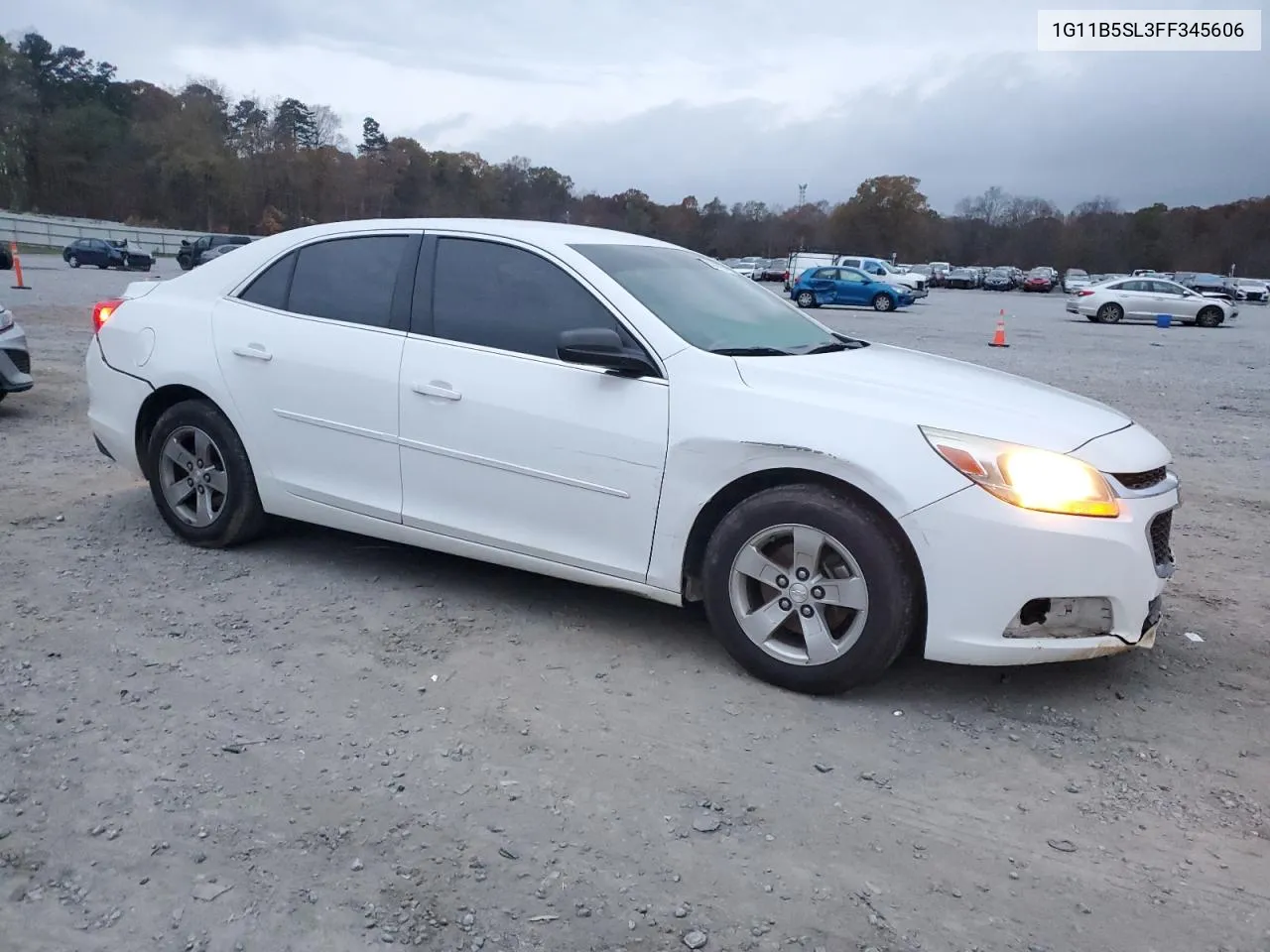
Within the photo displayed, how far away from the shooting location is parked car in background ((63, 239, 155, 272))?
43.6m

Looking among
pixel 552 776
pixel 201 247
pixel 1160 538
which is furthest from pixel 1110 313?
pixel 201 247

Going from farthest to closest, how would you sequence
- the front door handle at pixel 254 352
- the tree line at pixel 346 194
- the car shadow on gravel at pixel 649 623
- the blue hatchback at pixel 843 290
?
the tree line at pixel 346 194 → the blue hatchback at pixel 843 290 → the front door handle at pixel 254 352 → the car shadow on gravel at pixel 649 623

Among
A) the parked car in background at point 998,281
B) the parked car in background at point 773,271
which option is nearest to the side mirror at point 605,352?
the parked car in background at point 773,271

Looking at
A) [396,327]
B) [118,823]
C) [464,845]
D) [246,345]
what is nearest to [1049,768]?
[464,845]

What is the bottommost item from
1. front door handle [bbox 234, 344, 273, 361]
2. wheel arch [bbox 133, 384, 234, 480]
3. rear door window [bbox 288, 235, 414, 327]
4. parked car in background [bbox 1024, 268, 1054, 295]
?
parked car in background [bbox 1024, 268, 1054, 295]

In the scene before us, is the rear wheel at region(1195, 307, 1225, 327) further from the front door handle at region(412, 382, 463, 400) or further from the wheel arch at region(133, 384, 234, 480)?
the wheel arch at region(133, 384, 234, 480)

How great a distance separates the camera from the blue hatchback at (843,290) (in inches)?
1396

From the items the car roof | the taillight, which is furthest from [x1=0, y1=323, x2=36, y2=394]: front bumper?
the car roof

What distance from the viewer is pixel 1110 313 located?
32406mm

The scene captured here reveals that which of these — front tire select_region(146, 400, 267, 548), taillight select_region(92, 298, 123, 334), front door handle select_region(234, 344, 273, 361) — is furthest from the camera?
taillight select_region(92, 298, 123, 334)

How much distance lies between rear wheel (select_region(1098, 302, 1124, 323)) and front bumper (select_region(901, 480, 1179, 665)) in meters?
31.3

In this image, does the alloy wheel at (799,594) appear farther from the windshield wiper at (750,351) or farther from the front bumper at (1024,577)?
the windshield wiper at (750,351)

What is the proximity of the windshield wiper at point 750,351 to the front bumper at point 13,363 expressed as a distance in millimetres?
6670

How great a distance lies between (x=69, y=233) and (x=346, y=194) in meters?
26.8
